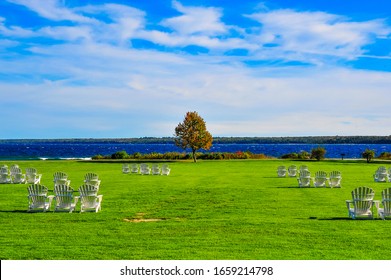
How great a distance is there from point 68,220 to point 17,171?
61.6ft

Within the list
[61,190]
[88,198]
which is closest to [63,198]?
[61,190]

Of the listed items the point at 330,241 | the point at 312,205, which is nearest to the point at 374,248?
the point at 330,241

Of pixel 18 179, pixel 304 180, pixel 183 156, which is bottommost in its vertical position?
pixel 18 179

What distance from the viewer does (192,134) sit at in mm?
71562

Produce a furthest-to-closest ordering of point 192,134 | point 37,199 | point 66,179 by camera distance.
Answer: point 192,134, point 66,179, point 37,199

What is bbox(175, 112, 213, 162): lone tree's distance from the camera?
71250 millimetres

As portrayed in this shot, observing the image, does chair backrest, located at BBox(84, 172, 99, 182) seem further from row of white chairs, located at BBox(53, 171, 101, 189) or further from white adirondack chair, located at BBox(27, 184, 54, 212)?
white adirondack chair, located at BBox(27, 184, 54, 212)

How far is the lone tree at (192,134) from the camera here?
71.2m

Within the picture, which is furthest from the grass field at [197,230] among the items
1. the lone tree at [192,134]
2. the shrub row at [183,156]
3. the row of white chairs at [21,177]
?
the shrub row at [183,156]

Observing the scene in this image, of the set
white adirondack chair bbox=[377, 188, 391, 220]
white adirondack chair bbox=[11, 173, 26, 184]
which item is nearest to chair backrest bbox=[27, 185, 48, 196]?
white adirondack chair bbox=[377, 188, 391, 220]

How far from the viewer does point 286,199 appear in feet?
78.6

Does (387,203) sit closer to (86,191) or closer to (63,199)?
(86,191)
